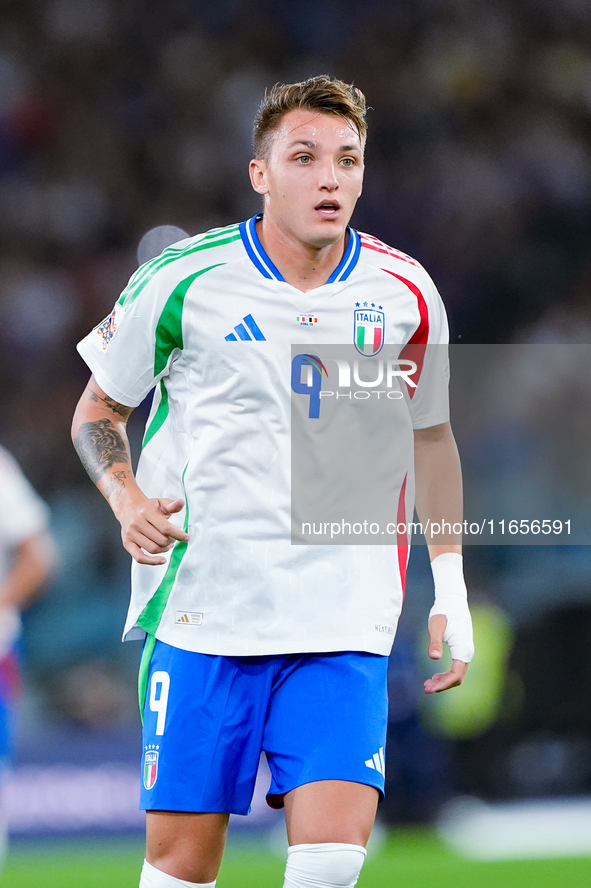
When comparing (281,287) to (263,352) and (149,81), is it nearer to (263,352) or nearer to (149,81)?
(263,352)

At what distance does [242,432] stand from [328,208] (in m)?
0.59

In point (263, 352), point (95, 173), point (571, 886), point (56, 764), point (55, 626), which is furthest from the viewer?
point (95, 173)

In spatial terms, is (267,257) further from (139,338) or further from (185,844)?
(185,844)

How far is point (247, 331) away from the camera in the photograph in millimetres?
2809

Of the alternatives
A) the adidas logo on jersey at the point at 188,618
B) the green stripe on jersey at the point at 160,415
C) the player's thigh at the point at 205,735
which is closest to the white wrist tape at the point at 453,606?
the player's thigh at the point at 205,735

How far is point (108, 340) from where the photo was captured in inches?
116

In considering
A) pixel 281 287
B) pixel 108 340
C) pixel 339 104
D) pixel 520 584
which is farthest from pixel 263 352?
pixel 520 584

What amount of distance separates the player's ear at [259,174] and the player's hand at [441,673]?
1218 millimetres

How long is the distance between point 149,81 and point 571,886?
7.00m

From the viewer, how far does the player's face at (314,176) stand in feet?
9.23

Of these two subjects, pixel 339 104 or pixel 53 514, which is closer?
pixel 339 104

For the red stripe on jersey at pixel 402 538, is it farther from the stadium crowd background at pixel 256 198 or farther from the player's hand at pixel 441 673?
the stadium crowd background at pixel 256 198

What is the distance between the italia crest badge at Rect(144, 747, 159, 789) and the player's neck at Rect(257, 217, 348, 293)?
1189 mm

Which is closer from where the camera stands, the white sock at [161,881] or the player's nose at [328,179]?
the white sock at [161,881]
